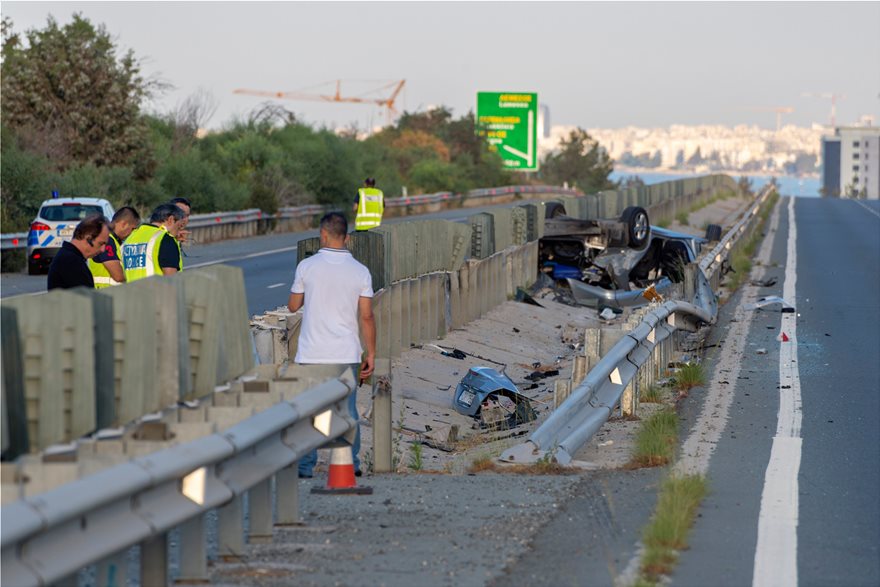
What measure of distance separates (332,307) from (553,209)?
61.6 feet

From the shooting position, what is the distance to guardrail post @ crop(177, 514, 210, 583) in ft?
19.7

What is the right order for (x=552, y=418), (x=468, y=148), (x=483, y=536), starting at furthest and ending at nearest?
1. (x=468, y=148)
2. (x=552, y=418)
3. (x=483, y=536)

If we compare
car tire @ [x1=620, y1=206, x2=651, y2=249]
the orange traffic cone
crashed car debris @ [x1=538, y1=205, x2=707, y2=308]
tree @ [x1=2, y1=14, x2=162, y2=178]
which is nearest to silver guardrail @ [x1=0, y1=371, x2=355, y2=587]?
the orange traffic cone

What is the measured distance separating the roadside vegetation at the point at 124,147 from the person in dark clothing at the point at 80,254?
74.2 ft

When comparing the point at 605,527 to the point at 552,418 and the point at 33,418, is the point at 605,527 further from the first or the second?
the point at 33,418

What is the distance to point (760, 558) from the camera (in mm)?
6918

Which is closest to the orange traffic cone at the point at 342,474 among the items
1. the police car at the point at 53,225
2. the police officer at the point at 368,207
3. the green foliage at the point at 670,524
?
the green foliage at the point at 670,524

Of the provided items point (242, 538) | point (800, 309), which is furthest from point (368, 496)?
point (800, 309)

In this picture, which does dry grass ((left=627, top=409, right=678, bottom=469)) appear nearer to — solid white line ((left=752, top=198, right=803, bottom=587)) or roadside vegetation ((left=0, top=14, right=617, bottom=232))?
solid white line ((left=752, top=198, right=803, bottom=587))

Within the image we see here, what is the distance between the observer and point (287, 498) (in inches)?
284

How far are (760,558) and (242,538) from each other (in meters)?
2.30

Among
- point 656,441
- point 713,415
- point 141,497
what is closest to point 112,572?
point 141,497

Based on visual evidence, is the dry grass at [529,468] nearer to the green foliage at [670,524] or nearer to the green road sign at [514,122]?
the green foliage at [670,524]

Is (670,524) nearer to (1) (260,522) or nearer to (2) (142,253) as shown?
(1) (260,522)
